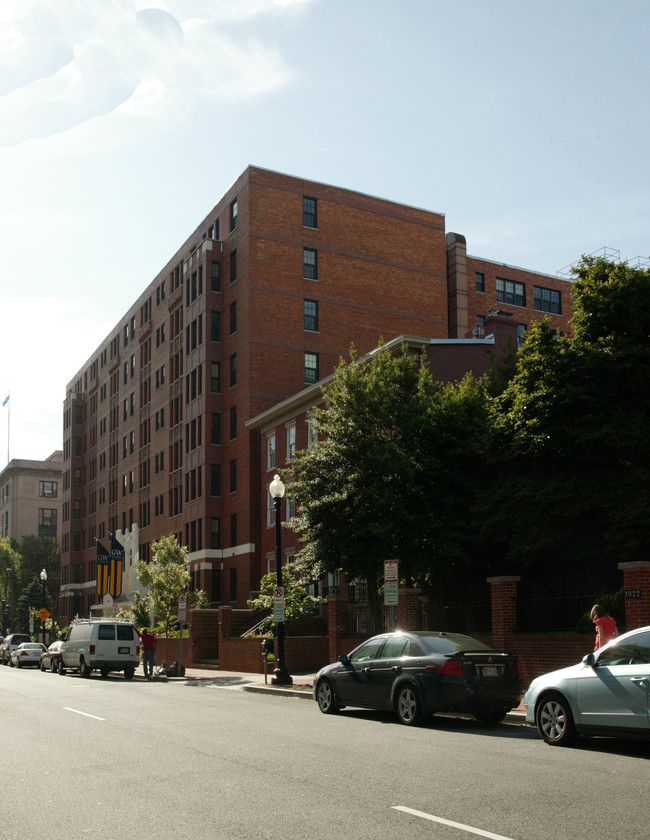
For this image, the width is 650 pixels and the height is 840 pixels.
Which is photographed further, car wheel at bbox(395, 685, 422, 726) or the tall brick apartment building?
the tall brick apartment building

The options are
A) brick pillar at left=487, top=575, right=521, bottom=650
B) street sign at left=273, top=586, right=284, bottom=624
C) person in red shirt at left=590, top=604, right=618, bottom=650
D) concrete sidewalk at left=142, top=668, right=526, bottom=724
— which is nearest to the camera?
person in red shirt at left=590, top=604, right=618, bottom=650

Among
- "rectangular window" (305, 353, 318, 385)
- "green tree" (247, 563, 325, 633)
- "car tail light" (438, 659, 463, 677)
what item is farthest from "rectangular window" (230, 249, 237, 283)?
"car tail light" (438, 659, 463, 677)

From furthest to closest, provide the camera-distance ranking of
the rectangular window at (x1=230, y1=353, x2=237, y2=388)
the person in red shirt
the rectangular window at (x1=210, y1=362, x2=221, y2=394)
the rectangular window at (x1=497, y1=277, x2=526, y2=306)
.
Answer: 1. the rectangular window at (x1=497, y1=277, x2=526, y2=306)
2. the rectangular window at (x1=210, y1=362, x2=221, y2=394)
3. the rectangular window at (x1=230, y1=353, x2=237, y2=388)
4. the person in red shirt

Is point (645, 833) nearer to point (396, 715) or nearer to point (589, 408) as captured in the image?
point (396, 715)

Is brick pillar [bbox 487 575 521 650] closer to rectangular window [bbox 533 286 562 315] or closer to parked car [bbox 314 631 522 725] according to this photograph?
parked car [bbox 314 631 522 725]

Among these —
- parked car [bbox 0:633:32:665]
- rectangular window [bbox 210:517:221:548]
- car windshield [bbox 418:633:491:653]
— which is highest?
rectangular window [bbox 210:517:221:548]

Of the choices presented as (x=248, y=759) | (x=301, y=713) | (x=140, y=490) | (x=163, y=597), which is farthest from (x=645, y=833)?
(x=140, y=490)

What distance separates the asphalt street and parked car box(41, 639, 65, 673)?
23109 millimetres

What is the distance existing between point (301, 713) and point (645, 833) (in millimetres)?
11284

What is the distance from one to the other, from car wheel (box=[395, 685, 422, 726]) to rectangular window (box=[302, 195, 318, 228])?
4007cm

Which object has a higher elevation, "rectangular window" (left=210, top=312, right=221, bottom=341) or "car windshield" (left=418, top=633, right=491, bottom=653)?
"rectangular window" (left=210, top=312, right=221, bottom=341)

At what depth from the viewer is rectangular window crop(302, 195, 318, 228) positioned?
172ft

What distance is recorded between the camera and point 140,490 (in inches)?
2662

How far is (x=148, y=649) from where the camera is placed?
33.1 m
